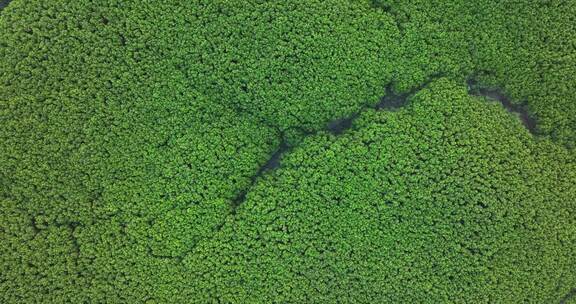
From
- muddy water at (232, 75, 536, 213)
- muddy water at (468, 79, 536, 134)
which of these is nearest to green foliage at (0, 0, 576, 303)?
muddy water at (232, 75, 536, 213)

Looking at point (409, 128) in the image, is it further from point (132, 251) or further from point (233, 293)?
point (132, 251)

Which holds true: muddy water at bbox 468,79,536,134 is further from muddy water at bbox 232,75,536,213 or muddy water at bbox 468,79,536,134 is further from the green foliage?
the green foliage

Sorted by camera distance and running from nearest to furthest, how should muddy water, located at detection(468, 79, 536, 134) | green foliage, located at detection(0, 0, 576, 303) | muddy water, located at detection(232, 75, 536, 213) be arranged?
green foliage, located at detection(0, 0, 576, 303), muddy water, located at detection(232, 75, 536, 213), muddy water, located at detection(468, 79, 536, 134)

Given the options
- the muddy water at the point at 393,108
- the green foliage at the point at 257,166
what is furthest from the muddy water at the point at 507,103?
the green foliage at the point at 257,166

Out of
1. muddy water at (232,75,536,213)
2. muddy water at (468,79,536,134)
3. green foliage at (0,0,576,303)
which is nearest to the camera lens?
green foliage at (0,0,576,303)

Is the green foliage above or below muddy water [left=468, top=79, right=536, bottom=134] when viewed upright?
below

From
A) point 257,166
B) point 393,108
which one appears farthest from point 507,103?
point 257,166

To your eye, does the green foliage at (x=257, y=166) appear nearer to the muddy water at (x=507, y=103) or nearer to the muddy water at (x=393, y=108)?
the muddy water at (x=393, y=108)

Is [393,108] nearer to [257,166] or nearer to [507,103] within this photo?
[507,103]

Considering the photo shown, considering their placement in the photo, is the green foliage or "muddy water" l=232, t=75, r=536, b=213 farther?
"muddy water" l=232, t=75, r=536, b=213
